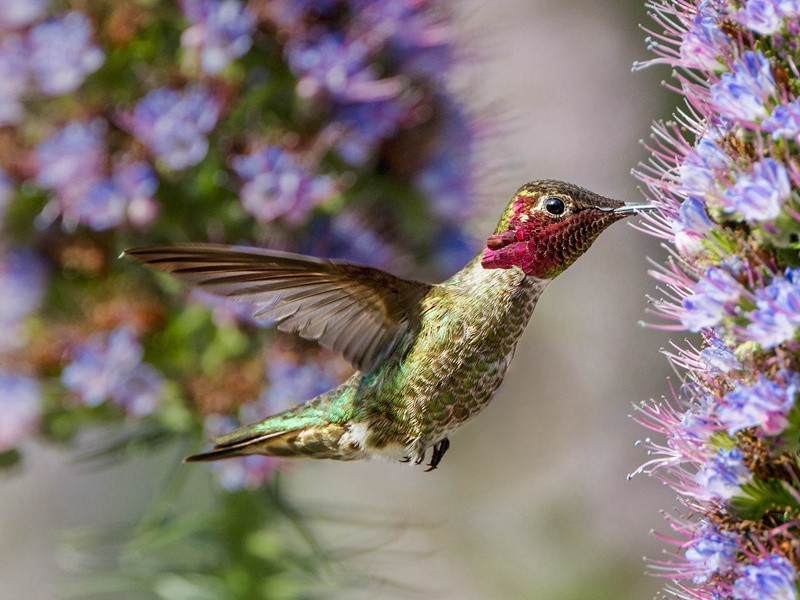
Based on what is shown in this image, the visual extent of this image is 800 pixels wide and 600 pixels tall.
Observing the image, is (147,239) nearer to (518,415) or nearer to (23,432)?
(23,432)

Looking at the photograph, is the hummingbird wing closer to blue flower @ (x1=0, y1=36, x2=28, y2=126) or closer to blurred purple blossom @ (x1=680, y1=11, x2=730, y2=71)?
blurred purple blossom @ (x1=680, y1=11, x2=730, y2=71)

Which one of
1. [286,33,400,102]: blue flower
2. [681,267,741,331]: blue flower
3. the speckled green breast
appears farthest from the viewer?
[286,33,400,102]: blue flower

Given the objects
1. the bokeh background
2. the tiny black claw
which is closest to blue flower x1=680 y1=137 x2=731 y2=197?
the tiny black claw

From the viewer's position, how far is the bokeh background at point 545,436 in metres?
5.59

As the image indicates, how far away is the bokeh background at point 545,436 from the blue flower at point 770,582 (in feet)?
12.6

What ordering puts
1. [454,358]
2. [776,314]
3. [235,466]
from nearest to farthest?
[776,314] < [454,358] < [235,466]

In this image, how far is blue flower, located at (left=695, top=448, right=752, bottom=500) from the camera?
1.72m

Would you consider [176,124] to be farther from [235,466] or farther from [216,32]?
[235,466]

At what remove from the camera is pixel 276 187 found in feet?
10.2

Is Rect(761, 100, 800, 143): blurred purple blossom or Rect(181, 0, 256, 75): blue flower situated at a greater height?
Rect(761, 100, 800, 143): blurred purple blossom

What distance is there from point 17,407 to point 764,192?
2271 mm

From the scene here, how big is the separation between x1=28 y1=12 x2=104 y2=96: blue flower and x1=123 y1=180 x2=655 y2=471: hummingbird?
1185mm

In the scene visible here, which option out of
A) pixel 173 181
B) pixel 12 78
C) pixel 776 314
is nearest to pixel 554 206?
pixel 776 314

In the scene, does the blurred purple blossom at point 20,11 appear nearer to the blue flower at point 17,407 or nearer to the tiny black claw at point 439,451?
the blue flower at point 17,407
